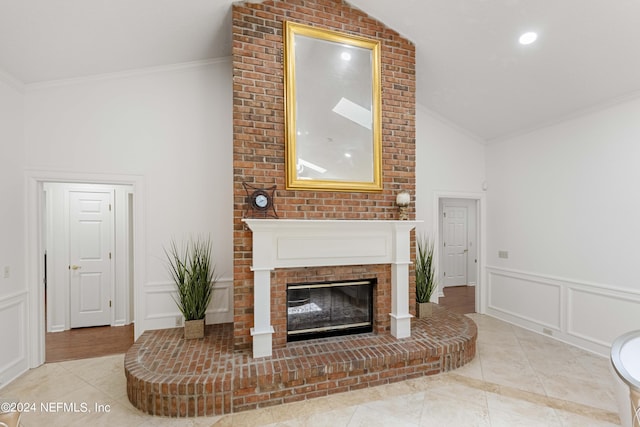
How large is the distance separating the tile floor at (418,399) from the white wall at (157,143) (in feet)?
3.00

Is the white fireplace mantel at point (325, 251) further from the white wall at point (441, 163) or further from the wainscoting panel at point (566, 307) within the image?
the wainscoting panel at point (566, 307)

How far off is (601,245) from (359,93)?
3.16 metres

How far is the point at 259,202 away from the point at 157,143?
161cm

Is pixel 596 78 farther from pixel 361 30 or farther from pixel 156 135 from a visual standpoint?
pixel 156 135

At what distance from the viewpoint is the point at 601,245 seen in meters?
3.32

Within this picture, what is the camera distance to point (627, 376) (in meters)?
1.23

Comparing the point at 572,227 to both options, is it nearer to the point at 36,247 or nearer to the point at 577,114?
the point at 577,114

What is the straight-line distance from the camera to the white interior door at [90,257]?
4.04m

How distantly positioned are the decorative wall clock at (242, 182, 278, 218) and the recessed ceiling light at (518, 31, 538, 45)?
2.72 meters

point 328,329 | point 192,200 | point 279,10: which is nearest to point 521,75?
point 279,10

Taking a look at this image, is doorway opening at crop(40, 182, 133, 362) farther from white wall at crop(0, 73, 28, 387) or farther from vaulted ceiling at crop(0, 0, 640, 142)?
vaulted ceiling at crop(0, 0, 640, 142)

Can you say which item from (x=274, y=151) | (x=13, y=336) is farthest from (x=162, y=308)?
(x=274, y=151)

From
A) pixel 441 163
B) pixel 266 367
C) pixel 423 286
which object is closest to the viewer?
pixel 266 367

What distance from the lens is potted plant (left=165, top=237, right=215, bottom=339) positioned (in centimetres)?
312
